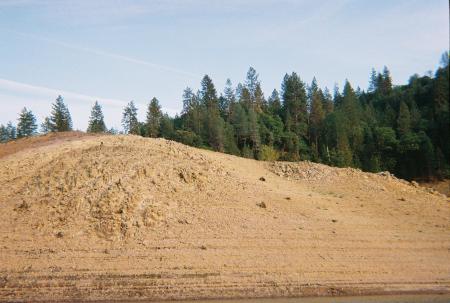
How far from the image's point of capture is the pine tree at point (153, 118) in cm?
6919

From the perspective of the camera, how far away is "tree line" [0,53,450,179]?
5122cm

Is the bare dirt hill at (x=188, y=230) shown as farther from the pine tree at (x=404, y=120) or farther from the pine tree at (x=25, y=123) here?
the pine tree at (x=25, y=123)

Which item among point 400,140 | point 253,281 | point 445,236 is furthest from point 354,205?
point 400,140

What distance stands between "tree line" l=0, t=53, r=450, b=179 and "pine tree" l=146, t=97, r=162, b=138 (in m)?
0.16

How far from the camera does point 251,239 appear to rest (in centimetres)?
1903

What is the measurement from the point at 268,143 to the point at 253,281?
55527mm

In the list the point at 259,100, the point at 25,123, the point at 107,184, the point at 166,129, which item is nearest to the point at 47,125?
the point at 25,123

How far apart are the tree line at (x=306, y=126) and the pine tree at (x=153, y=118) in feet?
0.52

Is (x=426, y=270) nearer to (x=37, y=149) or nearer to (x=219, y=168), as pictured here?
(x=219, y=168)

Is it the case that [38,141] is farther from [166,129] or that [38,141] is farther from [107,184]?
[166,129]

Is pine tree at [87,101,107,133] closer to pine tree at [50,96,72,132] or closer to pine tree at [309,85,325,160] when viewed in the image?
pine tree at [50,96,72,132]

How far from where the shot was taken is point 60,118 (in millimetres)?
66438

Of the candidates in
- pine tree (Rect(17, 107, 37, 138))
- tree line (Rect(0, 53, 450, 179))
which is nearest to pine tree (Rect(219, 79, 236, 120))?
tree line (Rect(0, 53, 450, 179))

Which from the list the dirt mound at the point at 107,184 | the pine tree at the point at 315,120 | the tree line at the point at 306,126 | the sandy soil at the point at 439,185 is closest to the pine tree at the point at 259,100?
the tree line at the point at 306,126
